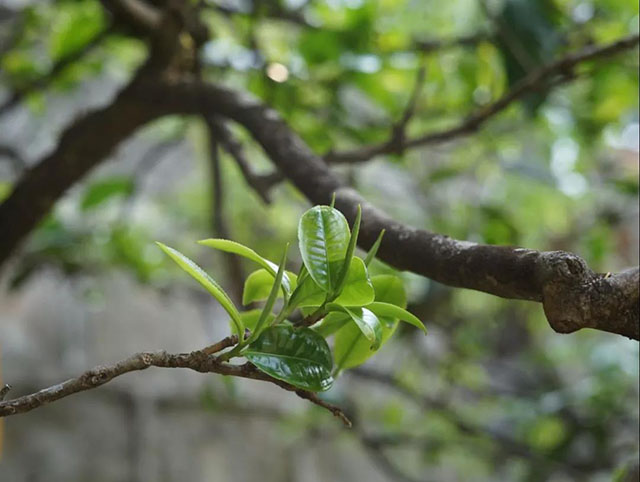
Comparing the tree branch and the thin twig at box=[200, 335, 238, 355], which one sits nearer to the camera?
the thin twig at box=[200, 335, 238, 355]

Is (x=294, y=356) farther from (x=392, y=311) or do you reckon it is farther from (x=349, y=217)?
(x=349, y=217)

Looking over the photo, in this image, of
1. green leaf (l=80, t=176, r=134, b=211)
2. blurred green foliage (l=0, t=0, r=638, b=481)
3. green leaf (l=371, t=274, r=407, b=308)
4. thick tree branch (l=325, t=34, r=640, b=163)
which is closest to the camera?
green leaf (l=371, t=274, r=407, b=308)

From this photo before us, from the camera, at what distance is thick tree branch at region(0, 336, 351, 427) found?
1.11 ft

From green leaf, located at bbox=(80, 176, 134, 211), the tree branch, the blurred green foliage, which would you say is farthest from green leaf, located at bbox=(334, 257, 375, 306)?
green leaf, located at bbox=(80, 176, 134, 211)

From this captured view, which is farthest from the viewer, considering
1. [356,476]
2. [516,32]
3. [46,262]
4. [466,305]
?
[356,476]

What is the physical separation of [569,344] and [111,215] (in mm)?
1240

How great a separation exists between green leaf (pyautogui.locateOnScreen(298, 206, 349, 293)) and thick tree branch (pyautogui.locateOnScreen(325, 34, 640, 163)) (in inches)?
17.4

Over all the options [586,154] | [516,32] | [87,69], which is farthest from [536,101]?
[87,69]

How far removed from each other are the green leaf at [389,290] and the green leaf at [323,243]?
9cm

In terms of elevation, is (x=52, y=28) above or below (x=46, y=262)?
above

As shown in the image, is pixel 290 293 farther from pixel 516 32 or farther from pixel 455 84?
pixel 455 84

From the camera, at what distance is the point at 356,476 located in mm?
2797

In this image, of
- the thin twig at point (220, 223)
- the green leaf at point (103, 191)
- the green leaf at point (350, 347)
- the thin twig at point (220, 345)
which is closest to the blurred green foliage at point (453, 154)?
the green leaf at point (103, 191)

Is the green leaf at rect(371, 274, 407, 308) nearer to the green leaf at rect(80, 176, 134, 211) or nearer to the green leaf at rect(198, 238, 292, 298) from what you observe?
the green leaf at rect(198, 238, 292, 298)
